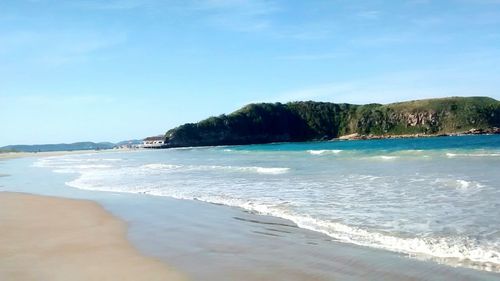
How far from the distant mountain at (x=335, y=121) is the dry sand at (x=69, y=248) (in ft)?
406

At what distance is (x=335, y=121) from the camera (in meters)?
165

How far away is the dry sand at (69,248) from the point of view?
7551 mm

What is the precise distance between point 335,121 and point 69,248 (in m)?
159

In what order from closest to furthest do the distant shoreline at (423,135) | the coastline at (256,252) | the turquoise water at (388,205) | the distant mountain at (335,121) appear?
1. the coastline at (256,252)
2. the turquoise water at (388,205)
3. the distant shoreline at (423,135)
4. the distant mountain at (335,121)

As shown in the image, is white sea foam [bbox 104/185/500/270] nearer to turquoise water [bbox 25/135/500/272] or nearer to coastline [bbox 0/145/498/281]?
turquoise water [bbox 25/135/500/272]

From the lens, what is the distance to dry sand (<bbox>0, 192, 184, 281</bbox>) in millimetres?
7551

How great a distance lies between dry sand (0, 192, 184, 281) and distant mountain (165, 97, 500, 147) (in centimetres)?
12387

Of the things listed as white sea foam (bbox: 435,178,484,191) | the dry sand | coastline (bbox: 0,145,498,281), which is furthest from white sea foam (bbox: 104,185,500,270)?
white sea foam (bbox: 435,178,484,191)

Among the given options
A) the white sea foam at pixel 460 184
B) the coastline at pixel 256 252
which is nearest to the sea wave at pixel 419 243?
the coastline at pixel 256 252

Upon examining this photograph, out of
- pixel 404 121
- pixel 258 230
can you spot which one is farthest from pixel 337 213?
pixel 404 121

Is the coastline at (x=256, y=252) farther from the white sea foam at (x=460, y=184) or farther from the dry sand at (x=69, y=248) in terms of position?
the white sea foam at (x=460, y=184)

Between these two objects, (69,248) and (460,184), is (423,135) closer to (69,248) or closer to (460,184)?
(460,184)

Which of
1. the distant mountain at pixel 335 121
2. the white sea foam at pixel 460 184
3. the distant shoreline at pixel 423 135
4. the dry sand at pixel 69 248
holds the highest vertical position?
the distant mountain at pixel 335 121

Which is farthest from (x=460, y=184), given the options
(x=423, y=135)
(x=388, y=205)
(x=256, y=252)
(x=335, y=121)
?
(x=335, y=121)
